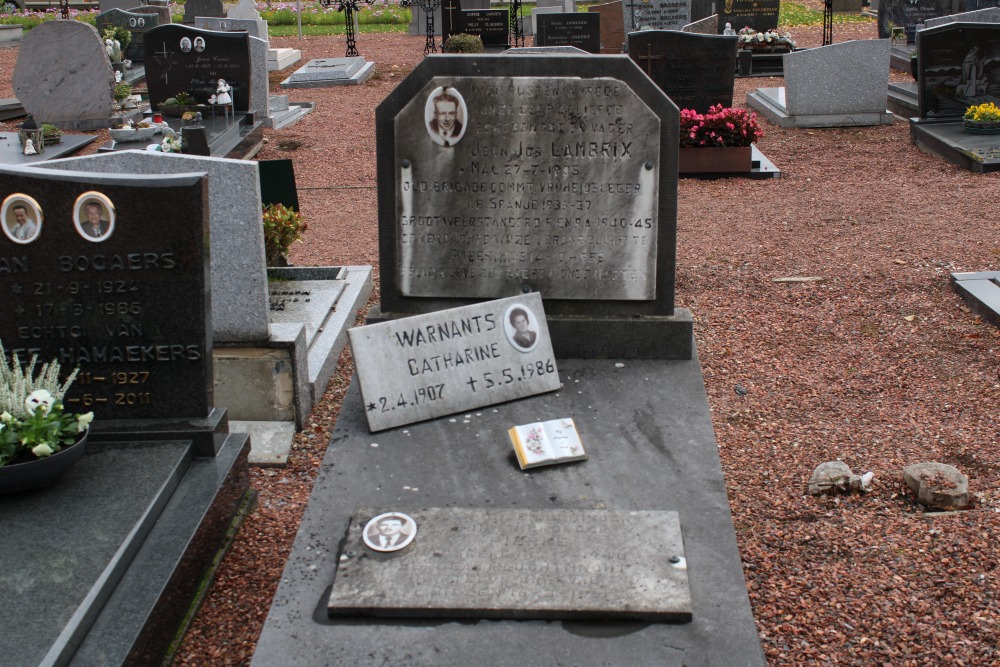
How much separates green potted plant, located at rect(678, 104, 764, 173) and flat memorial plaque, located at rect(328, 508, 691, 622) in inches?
371

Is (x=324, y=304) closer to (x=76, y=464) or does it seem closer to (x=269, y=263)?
(x=269, y=263)

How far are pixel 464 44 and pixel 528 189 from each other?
16.6 meters

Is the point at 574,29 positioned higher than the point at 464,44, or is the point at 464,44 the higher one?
the point at 574,29

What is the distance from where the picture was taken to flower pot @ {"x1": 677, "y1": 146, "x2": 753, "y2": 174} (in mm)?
12141

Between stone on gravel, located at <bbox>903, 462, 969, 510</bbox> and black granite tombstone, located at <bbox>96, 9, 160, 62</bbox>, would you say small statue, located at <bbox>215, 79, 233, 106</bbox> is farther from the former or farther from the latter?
stone on gravel, located at <bbox>903, 462, 969, 510</bbox>

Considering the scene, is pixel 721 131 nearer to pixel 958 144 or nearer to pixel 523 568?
pixel 958 144

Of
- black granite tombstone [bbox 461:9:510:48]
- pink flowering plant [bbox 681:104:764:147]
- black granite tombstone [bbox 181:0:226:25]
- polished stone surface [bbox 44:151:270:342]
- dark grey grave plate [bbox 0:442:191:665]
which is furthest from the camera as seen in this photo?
black granite tombstone [bbox 181:0:226:25]

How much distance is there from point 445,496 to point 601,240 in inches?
62.1

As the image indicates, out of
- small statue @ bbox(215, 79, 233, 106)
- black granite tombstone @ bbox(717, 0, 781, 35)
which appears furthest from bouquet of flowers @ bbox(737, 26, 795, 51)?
small statue @ bbox(215, 79, 233, 106)

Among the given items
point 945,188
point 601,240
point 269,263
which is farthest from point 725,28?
point 601,240

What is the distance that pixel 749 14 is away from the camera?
21.6 meters

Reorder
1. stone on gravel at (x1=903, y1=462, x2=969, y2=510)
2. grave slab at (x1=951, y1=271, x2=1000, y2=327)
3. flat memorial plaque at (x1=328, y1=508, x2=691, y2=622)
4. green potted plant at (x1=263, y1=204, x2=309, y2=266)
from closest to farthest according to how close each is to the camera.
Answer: flat memorial plaque at (x1=328, y1=508, x2=691, y2=622), stone on gravel at (x1=903, y1=462, x2=969, y2=510), grave slab at (x1=951, y1=271, x2=1000, y2=327), green potted plant at (x1=263, y1=204, x2=309, y2=266)

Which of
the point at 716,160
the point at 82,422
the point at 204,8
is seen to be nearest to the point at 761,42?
the point at 716,160

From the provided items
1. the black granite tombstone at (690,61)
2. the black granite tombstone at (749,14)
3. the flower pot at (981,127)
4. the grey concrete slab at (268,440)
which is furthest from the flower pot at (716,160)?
the black granite tombstone at (749,14)
